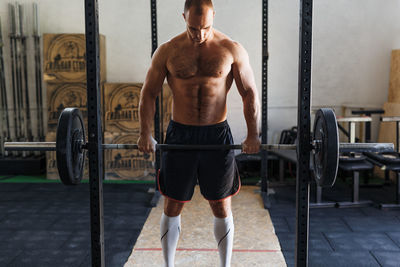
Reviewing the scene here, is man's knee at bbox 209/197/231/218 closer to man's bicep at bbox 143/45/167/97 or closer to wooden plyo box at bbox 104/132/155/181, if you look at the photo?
man's bicep at bbox 143/45/167/97

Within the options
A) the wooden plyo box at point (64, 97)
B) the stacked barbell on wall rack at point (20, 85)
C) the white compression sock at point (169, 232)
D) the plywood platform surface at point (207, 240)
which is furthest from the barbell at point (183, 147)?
the stacked barbell on wall rack at point (20, 85)

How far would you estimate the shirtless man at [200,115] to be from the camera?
1736 mm

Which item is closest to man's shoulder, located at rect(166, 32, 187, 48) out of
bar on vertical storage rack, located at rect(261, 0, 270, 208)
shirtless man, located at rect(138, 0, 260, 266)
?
shirtless man, located at rect(138, 0, 260, 266)

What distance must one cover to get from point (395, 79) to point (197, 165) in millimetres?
3502

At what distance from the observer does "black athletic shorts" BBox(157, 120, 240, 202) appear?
72.5 inches

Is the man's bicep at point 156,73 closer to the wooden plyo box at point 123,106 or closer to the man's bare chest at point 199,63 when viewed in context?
the man's bare chest at point 199,63

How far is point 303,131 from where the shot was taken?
162cm

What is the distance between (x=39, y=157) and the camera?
4.71 metres

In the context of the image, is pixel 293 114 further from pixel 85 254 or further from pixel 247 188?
pixel 85 254

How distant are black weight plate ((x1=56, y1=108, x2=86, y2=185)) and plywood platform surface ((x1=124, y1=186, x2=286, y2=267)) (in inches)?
34.6

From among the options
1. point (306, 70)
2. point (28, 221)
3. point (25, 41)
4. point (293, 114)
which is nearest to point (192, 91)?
point (306, 70)

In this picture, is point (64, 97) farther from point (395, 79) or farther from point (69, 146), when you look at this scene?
point (395, 79)

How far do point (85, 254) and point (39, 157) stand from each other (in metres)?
2.70

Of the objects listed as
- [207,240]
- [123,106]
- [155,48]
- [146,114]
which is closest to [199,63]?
[146,114]
